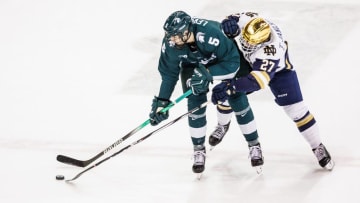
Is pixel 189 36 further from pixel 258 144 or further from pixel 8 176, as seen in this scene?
pixel 8 176

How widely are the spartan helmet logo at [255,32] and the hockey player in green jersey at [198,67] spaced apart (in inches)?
3.9

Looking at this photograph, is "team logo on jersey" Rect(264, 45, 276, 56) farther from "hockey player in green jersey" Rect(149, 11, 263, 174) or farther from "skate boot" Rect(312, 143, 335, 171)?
"skate boot" Rect(312, 143, 335, 171)

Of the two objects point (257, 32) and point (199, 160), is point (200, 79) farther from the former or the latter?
point (199, 160)

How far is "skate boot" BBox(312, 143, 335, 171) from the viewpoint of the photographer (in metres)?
5.23

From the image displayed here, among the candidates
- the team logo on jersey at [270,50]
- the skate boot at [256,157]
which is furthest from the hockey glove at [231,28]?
the skate boot at [256,157]

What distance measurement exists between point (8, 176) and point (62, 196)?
0.43m

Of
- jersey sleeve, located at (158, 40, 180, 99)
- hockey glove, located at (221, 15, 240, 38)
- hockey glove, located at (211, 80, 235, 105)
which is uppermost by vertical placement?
hockey glove, located at (221, 15, 240, 38)

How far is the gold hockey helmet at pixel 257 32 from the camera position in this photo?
4.89 m

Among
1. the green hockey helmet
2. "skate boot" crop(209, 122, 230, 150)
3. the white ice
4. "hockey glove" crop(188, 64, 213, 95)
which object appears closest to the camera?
the green hockey helmet

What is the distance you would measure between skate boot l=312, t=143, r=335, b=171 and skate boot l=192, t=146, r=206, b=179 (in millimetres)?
630

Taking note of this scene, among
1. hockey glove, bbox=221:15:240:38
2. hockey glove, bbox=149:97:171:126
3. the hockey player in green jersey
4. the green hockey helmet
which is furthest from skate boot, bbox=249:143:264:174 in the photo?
the green hockey helmet

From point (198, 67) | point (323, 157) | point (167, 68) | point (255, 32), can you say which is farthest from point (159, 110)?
point (323, 157)

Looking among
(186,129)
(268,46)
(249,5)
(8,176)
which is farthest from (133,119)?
(249,5)

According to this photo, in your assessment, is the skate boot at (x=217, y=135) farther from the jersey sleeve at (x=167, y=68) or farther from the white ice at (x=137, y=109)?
the jersey sleeve at (x=167, y=68)
